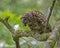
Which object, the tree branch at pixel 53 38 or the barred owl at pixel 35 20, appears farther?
the barred owl at pixel 35 20

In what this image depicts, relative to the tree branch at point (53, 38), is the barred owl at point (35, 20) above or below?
above

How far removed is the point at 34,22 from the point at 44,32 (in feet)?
0.38

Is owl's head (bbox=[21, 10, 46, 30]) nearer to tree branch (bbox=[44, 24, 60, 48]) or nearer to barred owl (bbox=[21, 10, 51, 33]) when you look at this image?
barred owl (bbox=[21, 10, 51, 33])

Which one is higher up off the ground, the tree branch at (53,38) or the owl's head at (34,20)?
the owl's head at (34,20)

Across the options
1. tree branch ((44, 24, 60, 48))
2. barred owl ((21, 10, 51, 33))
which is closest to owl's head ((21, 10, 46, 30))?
barred owl ((21, 10, 51, 33))

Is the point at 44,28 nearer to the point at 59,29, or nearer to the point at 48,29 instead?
the point at 48,29

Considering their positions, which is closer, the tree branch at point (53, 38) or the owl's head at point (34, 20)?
the tree branch at point (53, 38)

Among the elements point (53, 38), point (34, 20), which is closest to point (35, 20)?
point (34, 20)

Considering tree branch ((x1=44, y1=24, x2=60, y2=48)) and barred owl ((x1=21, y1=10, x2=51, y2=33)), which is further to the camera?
barred owl ((x1=21, y1=10, x2=51, y2=33))

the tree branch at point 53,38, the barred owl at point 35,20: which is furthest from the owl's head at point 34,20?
the tree branch at point 53,38

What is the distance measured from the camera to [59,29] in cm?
174

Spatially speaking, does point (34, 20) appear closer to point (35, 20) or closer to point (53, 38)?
point (35, 20)

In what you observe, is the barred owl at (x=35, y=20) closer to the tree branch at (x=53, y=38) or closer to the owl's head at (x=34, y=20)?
the owl's head at (x=34, y=20)

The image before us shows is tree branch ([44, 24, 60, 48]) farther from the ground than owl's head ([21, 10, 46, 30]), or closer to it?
closer to it
